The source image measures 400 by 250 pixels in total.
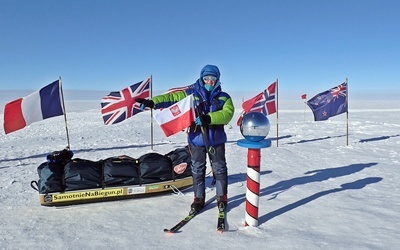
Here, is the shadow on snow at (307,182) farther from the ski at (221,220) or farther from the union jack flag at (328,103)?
the union jack flag at (328,103)

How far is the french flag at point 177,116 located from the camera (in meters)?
3.65

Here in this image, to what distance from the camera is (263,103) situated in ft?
34.3

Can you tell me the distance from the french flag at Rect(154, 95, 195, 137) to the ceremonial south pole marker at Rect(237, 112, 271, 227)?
0.65 metres

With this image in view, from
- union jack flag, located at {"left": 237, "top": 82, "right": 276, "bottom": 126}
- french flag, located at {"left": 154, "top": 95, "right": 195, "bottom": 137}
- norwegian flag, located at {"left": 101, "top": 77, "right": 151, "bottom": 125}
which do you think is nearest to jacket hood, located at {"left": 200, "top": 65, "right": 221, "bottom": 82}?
french flag, located at {"left": 154, "top": 95, "right": 195, "bottom": 137}

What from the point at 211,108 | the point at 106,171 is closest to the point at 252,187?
the point at 211,108

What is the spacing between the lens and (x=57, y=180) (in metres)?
4.07

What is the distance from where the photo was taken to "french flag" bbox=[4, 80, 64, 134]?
20.1 ft

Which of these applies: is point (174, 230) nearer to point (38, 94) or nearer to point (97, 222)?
point (97, 222)

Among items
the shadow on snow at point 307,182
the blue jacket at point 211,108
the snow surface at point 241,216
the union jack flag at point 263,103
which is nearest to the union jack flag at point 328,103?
the union jack flag at point 263,103

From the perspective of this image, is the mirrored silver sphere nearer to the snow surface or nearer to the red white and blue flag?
Result: the snow surface

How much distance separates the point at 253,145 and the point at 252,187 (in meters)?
0.55

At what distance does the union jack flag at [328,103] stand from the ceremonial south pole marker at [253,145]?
804cm

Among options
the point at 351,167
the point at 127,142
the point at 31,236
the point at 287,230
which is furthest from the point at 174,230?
the point at 127,142

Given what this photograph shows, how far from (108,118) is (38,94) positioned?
206 cm
